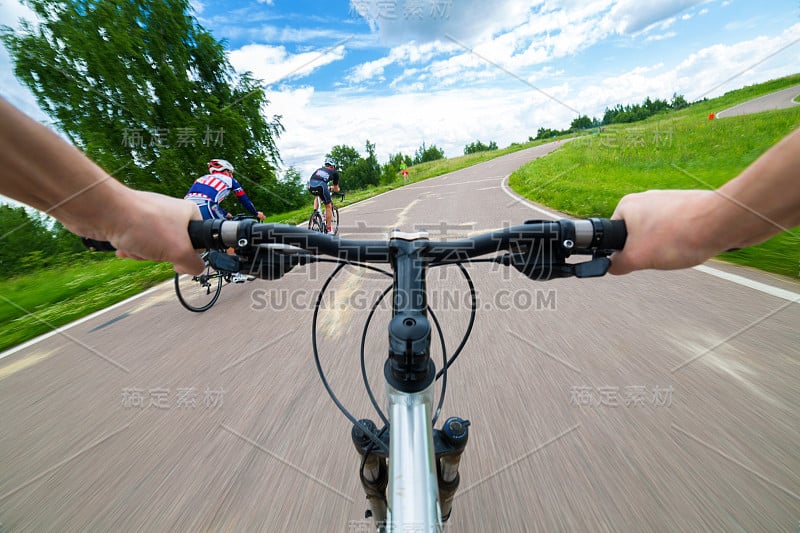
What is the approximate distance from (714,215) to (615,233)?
0.19 meters

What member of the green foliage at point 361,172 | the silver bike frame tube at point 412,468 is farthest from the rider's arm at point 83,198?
the green foliage at point 361,172

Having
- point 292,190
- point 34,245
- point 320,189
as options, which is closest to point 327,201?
point 320,189

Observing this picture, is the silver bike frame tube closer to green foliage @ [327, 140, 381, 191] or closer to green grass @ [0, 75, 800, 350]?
green grass @ [0, 75, 800, 350]

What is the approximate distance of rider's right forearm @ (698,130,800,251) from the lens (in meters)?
0.57

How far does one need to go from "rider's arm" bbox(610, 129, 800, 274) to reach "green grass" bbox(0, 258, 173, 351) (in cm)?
581

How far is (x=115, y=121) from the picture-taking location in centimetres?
1497

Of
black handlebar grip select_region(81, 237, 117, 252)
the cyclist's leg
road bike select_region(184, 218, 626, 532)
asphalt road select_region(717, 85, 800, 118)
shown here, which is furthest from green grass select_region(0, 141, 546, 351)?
asphalt road select_region(717, 85, 800, 118)

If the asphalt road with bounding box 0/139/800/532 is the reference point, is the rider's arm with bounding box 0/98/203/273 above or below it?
above

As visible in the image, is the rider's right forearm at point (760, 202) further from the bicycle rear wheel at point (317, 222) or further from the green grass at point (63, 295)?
the bicycle rear wheel at point (317, 222)

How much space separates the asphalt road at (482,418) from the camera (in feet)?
5.07

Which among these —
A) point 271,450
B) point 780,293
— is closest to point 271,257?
point 271,450

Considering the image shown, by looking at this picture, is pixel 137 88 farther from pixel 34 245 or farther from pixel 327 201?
pixel 327 201

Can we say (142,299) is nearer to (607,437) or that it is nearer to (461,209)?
(607,437)

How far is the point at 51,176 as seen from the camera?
693 mm
